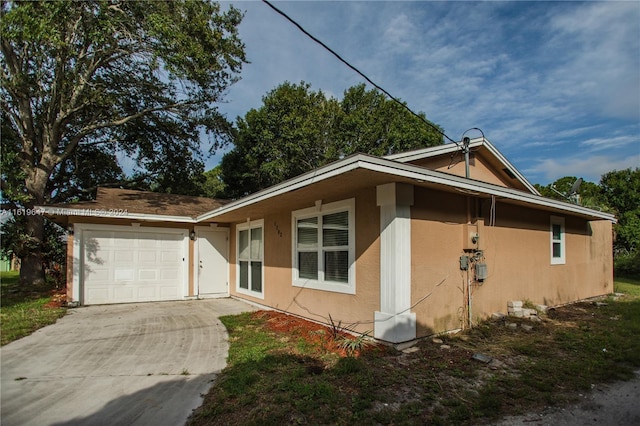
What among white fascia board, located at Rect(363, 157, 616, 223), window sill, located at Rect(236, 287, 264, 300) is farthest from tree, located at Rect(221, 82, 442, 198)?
white fascia board, located at Rect(363, 157, 616, 223)

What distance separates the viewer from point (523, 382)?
3.88m

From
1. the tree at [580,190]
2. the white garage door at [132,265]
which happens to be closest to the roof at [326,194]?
the white garage door at [132,265]

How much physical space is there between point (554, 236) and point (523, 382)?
6.12 meters

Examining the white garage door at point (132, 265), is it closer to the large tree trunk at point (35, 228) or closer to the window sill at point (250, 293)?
the window sill at point (250, 293)

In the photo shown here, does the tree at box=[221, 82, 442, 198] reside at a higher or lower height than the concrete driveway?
higher

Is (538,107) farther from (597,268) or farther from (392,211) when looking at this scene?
(392,211)

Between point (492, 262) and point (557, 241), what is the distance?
336cm

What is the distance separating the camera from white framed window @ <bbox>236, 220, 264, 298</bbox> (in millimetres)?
8891

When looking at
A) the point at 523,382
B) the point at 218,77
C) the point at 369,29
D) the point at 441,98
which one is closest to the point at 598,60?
the point at 441,98

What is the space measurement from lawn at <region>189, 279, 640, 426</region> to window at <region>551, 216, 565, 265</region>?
2.55 meters

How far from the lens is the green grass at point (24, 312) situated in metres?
5.96

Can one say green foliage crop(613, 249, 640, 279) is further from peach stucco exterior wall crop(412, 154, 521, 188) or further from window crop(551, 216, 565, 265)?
peach stucco exterior wall crop(412, 154, 521, 188)

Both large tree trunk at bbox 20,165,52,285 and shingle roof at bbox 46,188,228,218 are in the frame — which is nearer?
shingle roof at bbox 46,188,228,218

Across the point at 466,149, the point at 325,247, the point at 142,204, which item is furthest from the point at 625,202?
the point at 142,204
